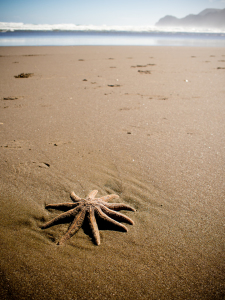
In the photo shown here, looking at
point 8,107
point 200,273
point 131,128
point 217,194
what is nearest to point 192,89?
point 131,128

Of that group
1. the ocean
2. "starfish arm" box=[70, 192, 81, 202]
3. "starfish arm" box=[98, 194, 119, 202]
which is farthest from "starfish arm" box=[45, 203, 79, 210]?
the ocean

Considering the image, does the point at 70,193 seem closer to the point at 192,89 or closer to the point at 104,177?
the point at 104,177

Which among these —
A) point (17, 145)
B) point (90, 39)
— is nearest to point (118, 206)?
point (17, 145)

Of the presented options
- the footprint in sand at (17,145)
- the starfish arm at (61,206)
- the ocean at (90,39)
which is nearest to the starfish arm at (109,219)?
the starfish arm at (61,206)

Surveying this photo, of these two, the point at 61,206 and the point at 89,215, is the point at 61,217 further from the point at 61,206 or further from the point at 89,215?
the point at 89,215

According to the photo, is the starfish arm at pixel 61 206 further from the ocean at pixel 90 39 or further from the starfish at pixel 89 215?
the ocean at pixel 90 39

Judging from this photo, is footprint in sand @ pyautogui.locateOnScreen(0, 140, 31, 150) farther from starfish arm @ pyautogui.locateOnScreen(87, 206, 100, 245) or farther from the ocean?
the ocean
